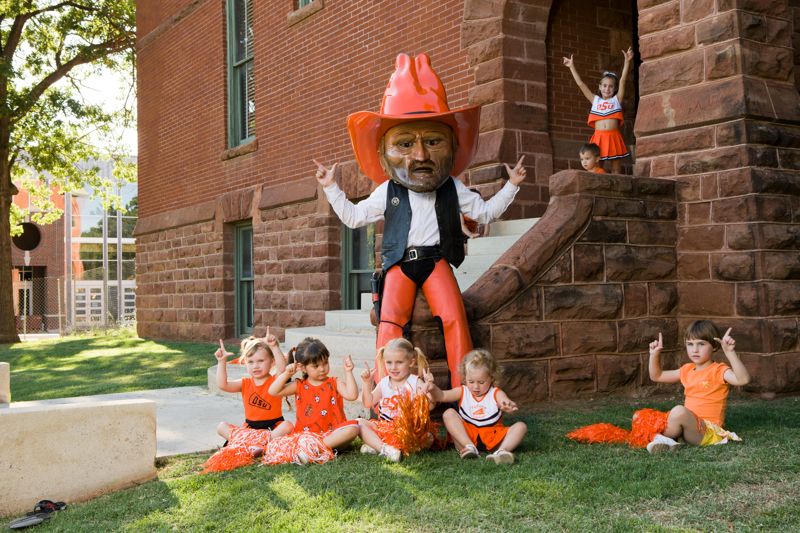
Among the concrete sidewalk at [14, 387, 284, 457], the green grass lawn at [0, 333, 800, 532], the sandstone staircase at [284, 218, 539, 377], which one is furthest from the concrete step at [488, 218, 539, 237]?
the green grass lawn at [0, 333, 800, 532]

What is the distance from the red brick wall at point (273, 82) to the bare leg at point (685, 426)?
5056mm

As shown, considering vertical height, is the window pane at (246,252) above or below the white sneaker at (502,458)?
above

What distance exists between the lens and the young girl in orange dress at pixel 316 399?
486cm

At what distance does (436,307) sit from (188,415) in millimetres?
2542

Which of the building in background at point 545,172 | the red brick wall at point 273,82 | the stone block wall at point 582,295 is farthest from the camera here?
the red brick wall at point 273,82

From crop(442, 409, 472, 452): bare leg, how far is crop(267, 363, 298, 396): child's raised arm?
0.95 metres

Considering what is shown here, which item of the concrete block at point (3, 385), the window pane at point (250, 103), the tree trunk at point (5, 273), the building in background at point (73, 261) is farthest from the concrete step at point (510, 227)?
the building in background at point (73, 261)

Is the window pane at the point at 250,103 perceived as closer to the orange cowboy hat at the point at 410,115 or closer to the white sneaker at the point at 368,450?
the orange cowboy hat at the point at 410,115

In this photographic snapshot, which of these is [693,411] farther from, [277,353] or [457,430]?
[277,353]

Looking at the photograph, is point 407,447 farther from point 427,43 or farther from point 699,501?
point 427,43

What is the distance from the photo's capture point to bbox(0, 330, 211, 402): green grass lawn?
900 centimetres

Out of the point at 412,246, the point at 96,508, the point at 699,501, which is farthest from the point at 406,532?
the point at 412,246

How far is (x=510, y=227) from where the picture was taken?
324 inches

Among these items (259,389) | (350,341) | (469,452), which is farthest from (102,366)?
(469,452)
